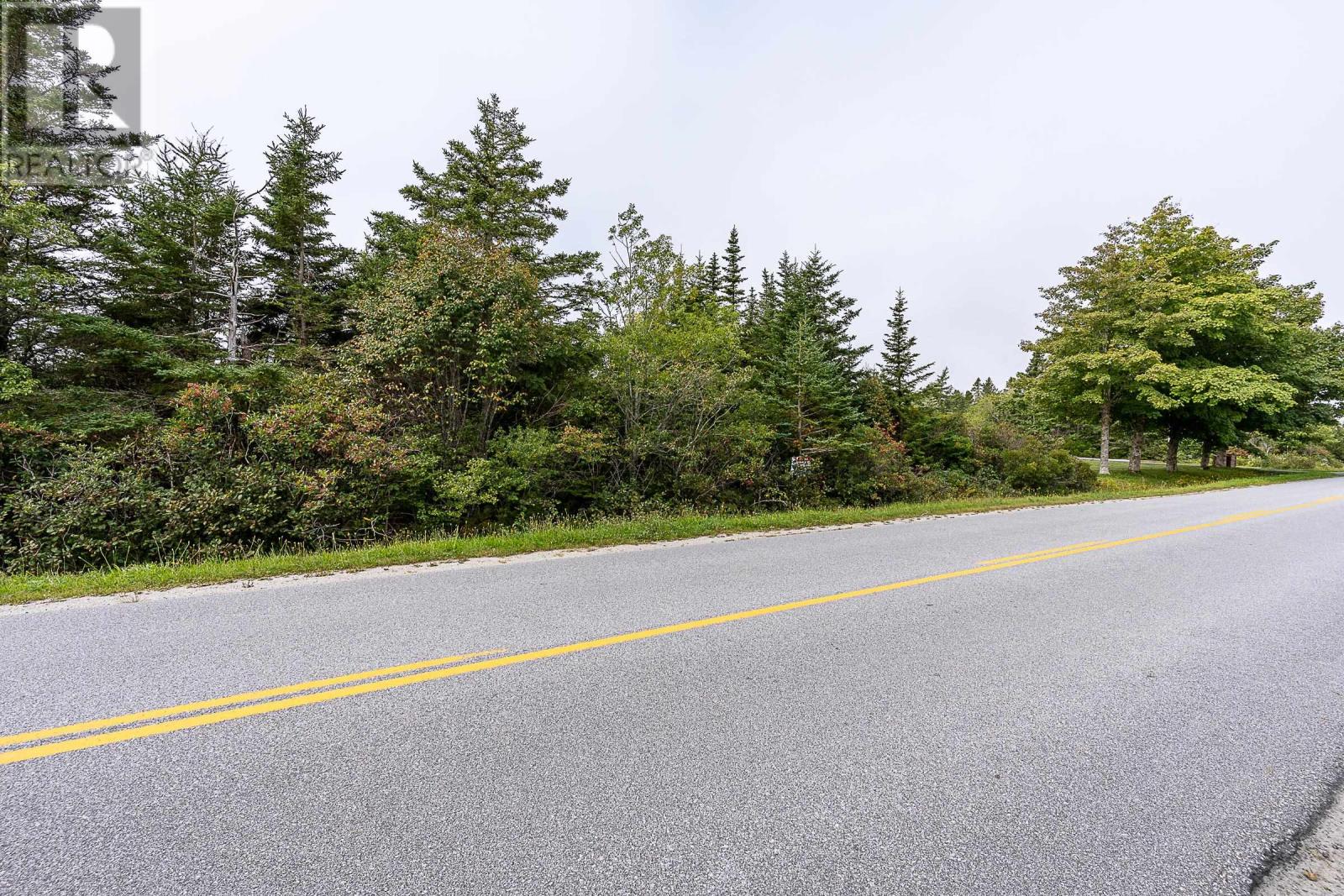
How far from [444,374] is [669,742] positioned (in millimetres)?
8572

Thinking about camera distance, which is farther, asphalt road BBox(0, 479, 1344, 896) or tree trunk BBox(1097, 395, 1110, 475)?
tree trunk BBox(1097, 395, 1110, 475)

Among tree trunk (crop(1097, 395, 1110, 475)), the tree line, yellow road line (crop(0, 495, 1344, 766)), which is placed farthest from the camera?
tree trunk (crop(1097, 395, 1110, 475))

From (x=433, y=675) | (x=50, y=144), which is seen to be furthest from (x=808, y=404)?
(x=50, y=144)

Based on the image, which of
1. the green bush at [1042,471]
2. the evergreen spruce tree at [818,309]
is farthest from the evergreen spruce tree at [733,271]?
the green bush at [1042,471]

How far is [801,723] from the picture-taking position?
8.20 ft

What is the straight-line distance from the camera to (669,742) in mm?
2340

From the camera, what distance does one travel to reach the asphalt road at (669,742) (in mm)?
1690

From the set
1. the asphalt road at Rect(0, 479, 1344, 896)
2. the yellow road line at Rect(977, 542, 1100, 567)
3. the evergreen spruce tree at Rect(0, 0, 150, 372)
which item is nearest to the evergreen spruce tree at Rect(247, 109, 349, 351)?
the evergreen spruce tree at Rect(0, 0, 150, 372)

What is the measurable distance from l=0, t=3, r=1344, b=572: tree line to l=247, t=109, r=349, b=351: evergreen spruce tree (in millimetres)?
90

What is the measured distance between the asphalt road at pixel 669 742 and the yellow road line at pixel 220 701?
0.05 metres

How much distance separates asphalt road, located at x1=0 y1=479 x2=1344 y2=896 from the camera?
5.55 ft

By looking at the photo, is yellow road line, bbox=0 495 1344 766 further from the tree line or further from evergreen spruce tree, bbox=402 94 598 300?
A: evergreen spruce tree, bbox=402 94 598 300

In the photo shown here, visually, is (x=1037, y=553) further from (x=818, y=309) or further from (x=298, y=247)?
(x=298, y=247)

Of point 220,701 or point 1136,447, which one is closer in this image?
point 220,701
